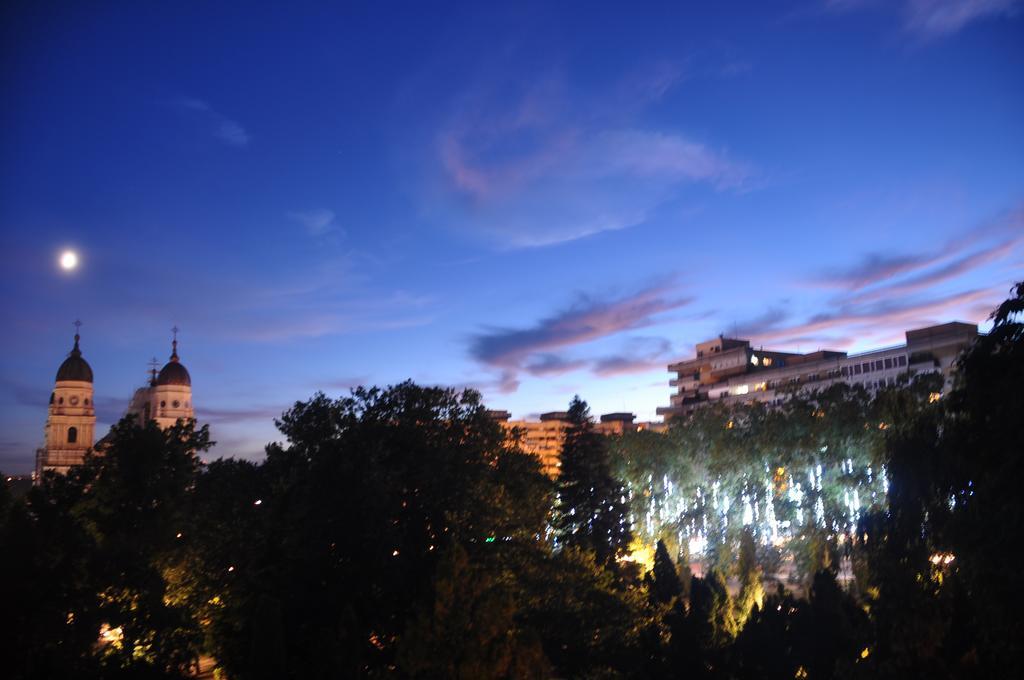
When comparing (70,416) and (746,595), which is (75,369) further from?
(746,595)

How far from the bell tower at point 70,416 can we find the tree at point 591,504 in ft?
241

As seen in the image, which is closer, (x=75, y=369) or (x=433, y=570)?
(x=433, y=570)

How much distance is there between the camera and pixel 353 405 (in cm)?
2506

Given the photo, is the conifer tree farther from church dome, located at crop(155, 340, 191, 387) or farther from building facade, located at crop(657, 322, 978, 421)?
church dome, located at crop(155, 340, 191, 387)

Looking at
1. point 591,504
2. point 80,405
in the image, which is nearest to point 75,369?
point 80,405

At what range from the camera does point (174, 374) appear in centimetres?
9588

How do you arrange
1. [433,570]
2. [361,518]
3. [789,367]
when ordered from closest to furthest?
[433,570]
[361,518]
[789,367]

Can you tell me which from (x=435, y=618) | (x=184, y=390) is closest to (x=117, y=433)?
(x=435, y=618)

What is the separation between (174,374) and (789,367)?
70.2m

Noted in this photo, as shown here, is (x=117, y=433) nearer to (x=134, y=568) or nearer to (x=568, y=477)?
(x=134, y=568)

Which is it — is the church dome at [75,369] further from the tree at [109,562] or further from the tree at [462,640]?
the tree at [462,640]

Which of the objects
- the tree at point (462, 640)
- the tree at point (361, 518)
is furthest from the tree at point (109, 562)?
the tree at point (462, 640)

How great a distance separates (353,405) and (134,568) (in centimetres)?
761

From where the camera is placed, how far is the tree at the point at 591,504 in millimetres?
40781
